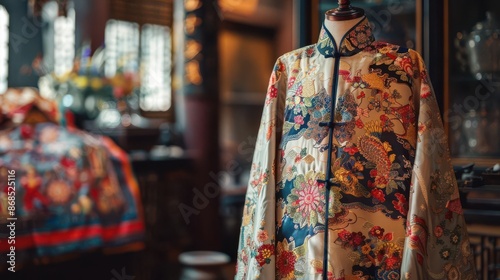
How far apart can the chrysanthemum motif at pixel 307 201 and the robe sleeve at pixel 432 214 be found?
22 centimetres

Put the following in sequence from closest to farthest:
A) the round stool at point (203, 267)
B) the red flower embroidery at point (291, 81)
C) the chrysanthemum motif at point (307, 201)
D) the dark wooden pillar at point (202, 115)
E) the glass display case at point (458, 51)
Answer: the chrysanthemum motif at point (307, 201) < the red flower embroidery at point (291, 81) < the glass display case at point (458, 51) < the round stool at point (203, 267) < the dark wooden pillar at point (202, 115)

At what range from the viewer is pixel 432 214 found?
163 cm

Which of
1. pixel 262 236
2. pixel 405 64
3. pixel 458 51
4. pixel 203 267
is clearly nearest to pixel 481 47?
pixel 458 51

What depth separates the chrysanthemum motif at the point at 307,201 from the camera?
170cm

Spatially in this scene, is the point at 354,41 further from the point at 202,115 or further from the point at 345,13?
the point at 202,115

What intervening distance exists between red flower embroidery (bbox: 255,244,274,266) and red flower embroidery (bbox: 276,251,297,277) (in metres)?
0.04

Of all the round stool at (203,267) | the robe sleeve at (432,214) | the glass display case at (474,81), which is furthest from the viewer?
the round stool at (203,267)

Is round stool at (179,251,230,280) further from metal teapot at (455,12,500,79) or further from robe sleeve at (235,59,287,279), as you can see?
robe sleeve at (235,59,287,279)

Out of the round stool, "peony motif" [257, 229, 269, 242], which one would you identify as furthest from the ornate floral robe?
the round stool

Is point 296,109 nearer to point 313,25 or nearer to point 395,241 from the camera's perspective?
point 395,241

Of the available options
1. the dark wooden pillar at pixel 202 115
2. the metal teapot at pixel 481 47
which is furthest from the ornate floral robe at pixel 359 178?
the dark wooden pillar at pixel 202 115

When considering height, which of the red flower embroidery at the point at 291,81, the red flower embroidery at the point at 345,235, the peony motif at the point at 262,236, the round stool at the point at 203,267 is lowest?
the round stool at the point at 203,267

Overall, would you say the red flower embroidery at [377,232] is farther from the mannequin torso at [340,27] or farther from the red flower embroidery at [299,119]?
the mannequin torso at [340,27]

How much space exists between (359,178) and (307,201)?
0.15 meters
